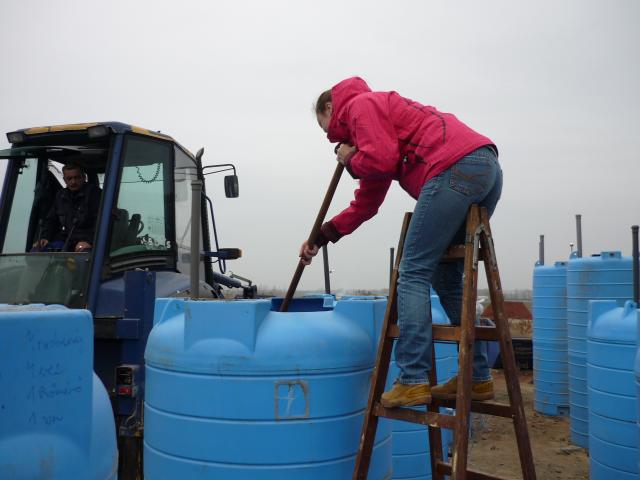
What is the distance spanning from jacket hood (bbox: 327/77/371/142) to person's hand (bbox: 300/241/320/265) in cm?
62

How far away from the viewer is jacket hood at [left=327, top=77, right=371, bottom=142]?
109 inches

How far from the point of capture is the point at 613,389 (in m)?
5.04

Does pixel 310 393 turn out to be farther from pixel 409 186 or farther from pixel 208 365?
pixel 409 186

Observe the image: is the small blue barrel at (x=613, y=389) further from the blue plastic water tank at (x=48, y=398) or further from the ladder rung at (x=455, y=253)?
the blue plastic water tank at (x=48, y=398)

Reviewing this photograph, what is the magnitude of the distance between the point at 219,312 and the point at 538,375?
764 cm

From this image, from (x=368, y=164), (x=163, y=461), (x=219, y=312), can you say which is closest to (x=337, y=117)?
(x=368, y=164)

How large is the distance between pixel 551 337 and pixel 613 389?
3.75 metres

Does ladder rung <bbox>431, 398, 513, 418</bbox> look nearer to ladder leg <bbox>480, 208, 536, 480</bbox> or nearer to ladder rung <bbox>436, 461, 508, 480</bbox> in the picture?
ladder leg <bbox>480, 208, 536, 480</bbox>

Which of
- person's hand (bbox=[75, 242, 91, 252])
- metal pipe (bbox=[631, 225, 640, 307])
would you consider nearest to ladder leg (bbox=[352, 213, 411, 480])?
person's hand (bbox=[75, 242, 91, 252])

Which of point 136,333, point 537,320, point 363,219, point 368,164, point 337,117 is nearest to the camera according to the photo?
point 368,164

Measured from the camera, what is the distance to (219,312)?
7.96ft

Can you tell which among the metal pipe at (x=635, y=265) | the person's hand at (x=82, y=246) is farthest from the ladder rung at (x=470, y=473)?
the metal pipe at (x=635, y=265)

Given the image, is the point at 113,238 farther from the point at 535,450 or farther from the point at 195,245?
the point at 535,450

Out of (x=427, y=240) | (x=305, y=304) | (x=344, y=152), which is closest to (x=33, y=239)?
(x=305, y=304)
